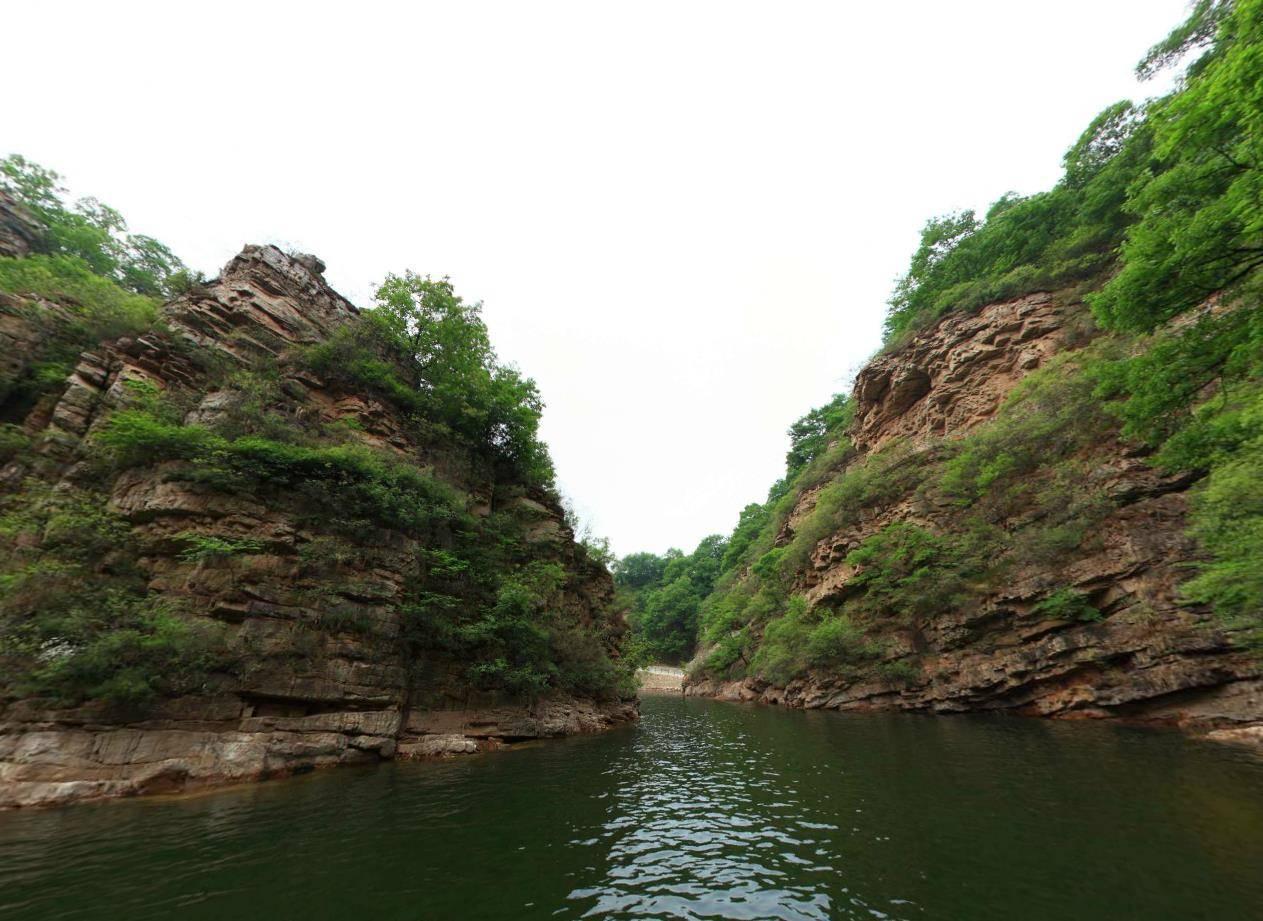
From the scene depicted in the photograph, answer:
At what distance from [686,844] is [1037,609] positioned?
22.4 m

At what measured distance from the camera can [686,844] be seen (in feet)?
25.2

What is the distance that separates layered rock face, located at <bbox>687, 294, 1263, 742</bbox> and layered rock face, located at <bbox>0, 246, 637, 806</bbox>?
20.1 meters

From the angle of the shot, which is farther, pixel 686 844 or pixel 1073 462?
pixel 1073 462

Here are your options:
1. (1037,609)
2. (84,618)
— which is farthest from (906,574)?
(84,618)

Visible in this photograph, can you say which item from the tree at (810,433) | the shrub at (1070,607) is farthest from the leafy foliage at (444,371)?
the tree at (810,433)

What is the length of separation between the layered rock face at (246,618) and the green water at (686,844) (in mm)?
1199

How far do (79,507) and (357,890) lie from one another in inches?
588

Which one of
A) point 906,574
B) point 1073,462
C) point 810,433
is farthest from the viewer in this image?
point 810,433

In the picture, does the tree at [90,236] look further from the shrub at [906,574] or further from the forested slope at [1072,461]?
the shrub at [906,574]

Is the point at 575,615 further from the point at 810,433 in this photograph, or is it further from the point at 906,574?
the point at 810,433

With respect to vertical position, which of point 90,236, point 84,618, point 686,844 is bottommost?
point 686,844

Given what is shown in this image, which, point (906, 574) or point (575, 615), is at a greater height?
point (906, 574)

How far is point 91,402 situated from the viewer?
1516 centimetres

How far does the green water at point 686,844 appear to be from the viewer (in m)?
5.52
